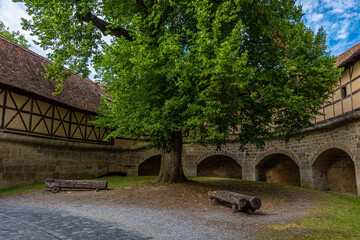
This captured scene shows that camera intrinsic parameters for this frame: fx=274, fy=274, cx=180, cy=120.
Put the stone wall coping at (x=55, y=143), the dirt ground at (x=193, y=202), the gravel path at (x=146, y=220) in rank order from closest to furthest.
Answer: the gravel path at (x=146, y=220) → the dirt ground at (x=193, y=202) → the stone wall coping at (x=55, y=143)

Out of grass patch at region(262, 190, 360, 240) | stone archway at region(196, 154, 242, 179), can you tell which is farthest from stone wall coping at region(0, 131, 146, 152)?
grass patch at region(262, 190, 360, 240)

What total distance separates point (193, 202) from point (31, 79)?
30.9 feet

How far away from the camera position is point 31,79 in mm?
12406

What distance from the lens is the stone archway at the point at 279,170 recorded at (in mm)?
16078

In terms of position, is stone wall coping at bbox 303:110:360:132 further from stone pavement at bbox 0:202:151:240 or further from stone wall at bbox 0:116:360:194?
stone pavement at bbox 0:202:151:240

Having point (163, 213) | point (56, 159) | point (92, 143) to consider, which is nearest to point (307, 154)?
point (163, 213)

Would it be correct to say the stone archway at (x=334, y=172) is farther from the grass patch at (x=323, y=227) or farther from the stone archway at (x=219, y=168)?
the grass patch at (x=323, y=227)

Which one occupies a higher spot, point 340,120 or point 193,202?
point 340,120

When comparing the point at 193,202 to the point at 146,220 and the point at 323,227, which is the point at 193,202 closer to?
the point at 146,220

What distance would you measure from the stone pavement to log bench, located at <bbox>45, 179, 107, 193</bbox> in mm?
3651

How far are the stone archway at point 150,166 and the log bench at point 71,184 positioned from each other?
8318 mm

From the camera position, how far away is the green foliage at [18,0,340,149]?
7.30 meters

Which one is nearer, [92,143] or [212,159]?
[92,143]

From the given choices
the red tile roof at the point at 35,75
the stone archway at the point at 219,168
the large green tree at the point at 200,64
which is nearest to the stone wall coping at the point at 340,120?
the red tile roof at the point at 35,75
